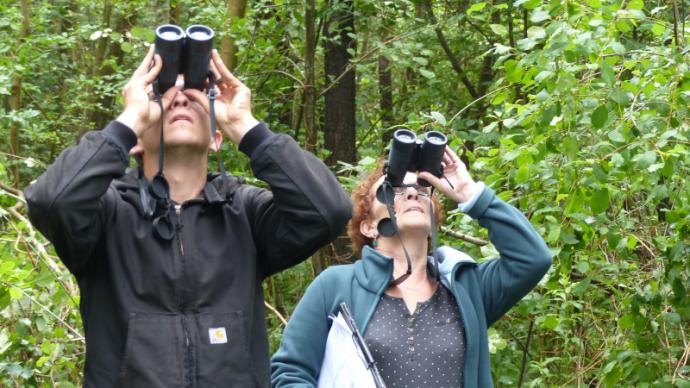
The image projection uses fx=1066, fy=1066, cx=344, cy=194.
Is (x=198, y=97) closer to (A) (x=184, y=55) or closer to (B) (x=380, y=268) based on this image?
(A) (x=184, y=55)

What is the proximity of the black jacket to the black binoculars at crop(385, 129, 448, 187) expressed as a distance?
727 mm

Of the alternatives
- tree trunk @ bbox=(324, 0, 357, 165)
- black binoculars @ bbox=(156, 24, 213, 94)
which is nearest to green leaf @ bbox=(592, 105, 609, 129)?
black binoculars @ bbox=(156, 24, 213, 94)

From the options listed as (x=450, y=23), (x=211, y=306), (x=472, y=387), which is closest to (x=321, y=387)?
(x=472, y=387)

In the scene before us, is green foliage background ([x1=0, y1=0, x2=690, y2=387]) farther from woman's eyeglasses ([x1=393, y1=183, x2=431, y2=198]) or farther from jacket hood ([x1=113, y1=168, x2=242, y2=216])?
jacket hood ([x1=113, y1=168, x2=242, y2=216])

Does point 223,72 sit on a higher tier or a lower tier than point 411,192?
higher

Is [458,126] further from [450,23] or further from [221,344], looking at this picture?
[221,344]

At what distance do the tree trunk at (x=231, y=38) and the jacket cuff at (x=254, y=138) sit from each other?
13.5ft

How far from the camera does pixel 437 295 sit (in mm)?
3480

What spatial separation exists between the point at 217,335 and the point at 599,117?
6.17ft

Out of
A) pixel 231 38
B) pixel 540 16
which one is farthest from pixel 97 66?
pixel 540 16

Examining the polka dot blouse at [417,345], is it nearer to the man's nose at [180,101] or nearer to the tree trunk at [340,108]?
the man's nose at [180,101]

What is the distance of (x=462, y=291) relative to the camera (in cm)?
346

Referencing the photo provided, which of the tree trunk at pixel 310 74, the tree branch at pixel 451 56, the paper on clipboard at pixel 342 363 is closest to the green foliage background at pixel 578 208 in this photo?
the tree trunk at pixel 310 74

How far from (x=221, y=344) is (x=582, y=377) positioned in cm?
310
